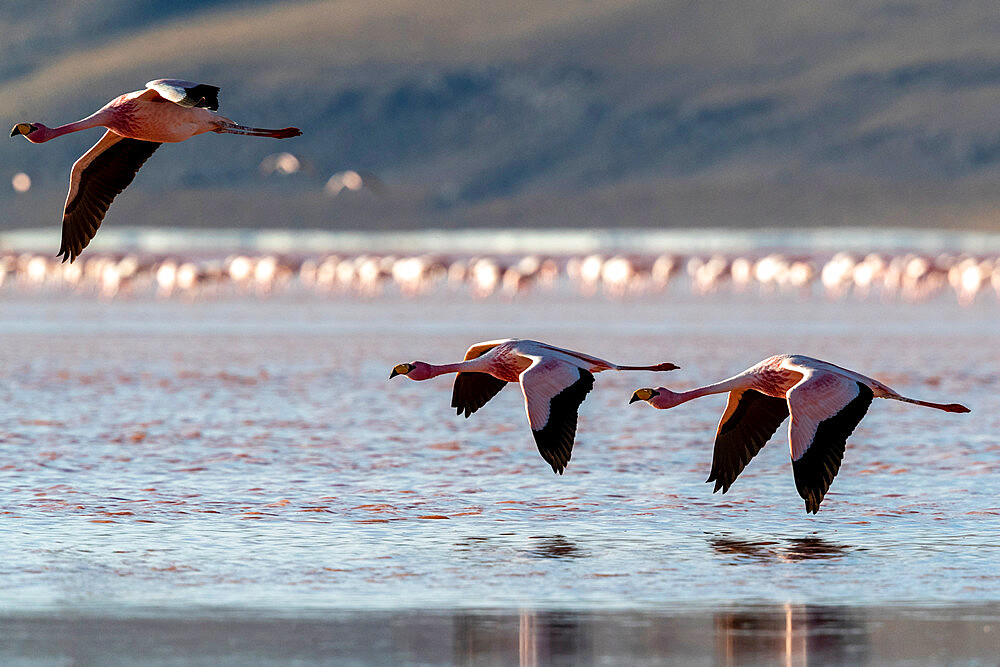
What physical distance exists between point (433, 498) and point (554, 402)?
74.8 inches

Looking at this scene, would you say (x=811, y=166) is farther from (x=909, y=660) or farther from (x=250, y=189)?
(x=909, y=660)

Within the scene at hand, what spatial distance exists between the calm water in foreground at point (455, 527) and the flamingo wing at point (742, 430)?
324 millimetres

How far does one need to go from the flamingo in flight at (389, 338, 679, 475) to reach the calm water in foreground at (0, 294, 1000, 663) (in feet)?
1.94

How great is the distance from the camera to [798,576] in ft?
33.0

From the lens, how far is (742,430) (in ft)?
39.6

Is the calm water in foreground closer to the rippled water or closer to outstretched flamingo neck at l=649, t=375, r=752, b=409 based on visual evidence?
the rippled water

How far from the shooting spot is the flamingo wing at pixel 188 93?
10.4 metres

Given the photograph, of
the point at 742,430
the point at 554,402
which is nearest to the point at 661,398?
the point at 554,402

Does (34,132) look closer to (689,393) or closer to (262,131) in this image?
(262,131)

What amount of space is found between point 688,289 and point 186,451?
1771 inches

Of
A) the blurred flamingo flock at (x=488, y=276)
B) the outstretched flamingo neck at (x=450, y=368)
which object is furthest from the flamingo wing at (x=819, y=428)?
the blurred flamingo flock at (x=488, y=276)

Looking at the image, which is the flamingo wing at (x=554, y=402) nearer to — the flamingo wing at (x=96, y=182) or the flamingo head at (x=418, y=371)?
the flamingo head at (x=418, y=371)

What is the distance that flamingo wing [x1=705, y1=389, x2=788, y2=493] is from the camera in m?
11.9

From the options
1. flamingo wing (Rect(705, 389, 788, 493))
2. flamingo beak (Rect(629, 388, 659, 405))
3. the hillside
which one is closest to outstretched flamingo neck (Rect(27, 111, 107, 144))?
flamingo beak (Rect(629, 388, 659, 405))
